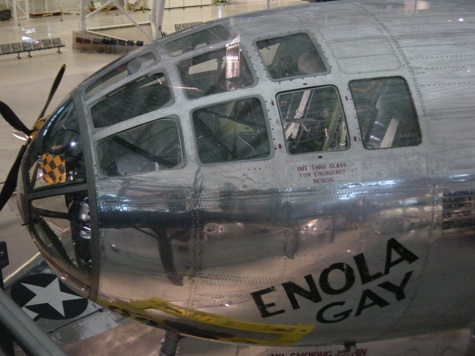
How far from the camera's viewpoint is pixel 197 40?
7301 mm

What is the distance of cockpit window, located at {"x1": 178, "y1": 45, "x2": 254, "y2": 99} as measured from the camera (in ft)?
21.2

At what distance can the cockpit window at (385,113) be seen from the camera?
20.7ft

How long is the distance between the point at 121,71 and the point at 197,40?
908mm

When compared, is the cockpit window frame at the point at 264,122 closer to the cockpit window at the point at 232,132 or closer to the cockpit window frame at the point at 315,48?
the cockpit window at the point at 232,132

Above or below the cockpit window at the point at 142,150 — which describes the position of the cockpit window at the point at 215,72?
above

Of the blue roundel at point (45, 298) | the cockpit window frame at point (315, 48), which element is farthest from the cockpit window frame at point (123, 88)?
the blue roundel at point (45, 298)

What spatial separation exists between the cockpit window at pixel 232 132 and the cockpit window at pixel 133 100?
48 cm

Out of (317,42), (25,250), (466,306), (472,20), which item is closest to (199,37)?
(317,42)

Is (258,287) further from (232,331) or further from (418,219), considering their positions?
(418,219)

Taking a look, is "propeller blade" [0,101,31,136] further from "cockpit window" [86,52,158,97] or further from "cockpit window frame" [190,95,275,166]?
"cockpit window frame" [190,95,275,166]

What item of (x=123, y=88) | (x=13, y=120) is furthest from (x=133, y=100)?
(x=13, y=120)

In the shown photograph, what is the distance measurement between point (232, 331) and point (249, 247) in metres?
1.10

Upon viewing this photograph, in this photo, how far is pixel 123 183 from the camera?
6176mm

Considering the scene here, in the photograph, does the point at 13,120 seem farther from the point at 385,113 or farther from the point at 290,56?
the point at 385,113
